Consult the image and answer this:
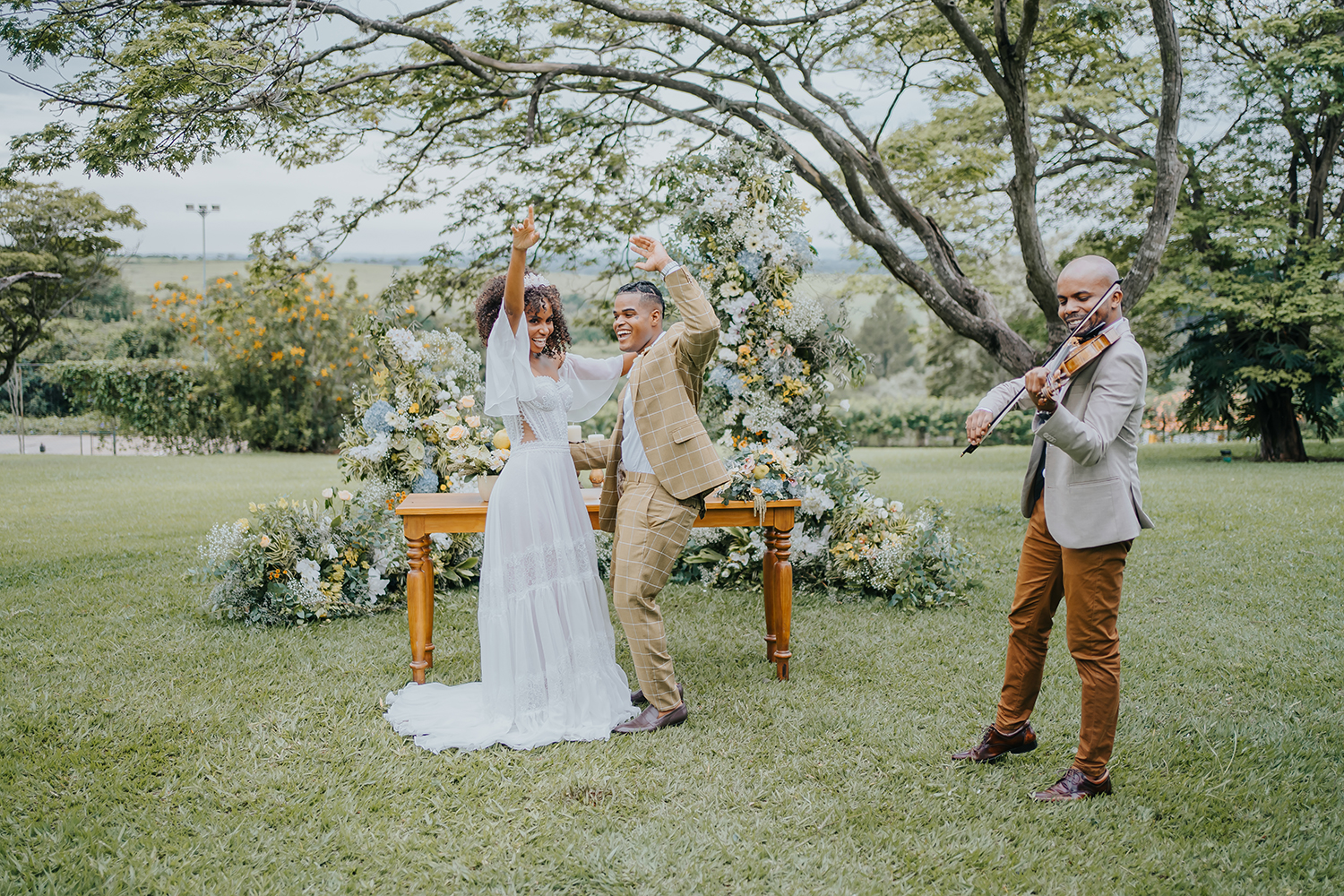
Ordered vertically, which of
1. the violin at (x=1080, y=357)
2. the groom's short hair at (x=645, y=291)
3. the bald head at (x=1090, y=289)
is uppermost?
the groom's short hair at (x=645, y=291)

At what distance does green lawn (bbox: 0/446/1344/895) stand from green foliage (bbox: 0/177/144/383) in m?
11.8

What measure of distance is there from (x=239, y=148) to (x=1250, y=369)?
54.1 feet

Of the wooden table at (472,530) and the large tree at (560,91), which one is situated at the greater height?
the large tree at (560,91)

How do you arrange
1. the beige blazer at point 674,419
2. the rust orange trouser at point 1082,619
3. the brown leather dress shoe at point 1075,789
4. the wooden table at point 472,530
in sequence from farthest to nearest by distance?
the wooden table at point 472,530 → the beige blazer at point 674,419 → the brown leather dress shoe at point 1075,789 → the rust orange trouser at point 1082,619

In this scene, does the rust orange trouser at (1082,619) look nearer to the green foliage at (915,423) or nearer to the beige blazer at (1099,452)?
the beige blazer at (1099,452)

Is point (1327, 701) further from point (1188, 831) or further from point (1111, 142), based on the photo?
point (1111, 142)

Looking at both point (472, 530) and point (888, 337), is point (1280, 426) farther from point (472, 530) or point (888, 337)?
point (888, 337)

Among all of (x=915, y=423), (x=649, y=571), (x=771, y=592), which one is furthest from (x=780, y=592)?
(x=915, y=423)

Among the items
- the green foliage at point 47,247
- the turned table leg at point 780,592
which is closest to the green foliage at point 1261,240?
the turned table leg at point 780,592

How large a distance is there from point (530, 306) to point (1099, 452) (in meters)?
2.47

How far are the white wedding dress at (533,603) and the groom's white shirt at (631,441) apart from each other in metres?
0.29

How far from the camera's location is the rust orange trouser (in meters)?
3.17

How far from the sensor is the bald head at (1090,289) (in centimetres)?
308

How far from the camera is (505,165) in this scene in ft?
32.3
